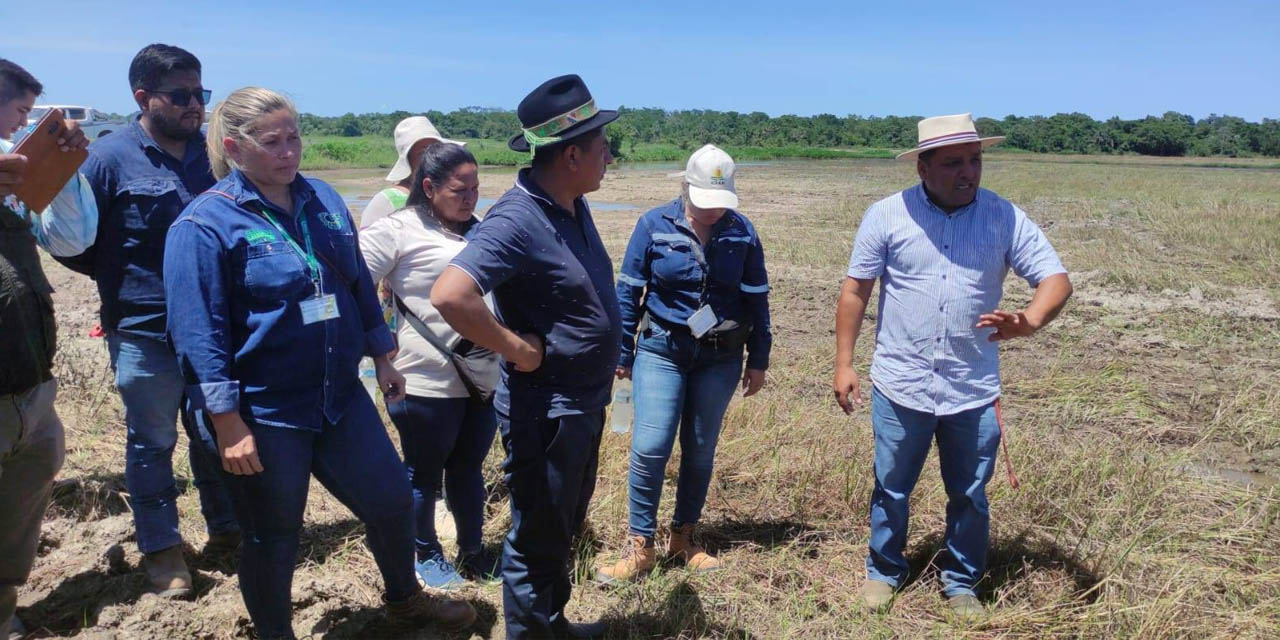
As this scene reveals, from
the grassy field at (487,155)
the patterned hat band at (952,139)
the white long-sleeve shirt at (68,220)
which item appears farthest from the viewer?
the grassy field at (487,155)

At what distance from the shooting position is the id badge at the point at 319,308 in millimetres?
2451

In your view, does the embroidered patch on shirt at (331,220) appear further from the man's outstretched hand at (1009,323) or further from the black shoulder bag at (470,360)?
the man's outstretched hand at (1009,323)

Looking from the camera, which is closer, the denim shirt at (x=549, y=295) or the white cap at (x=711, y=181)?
the denim shirt at (x=549, y=295)

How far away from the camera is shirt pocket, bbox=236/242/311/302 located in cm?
238

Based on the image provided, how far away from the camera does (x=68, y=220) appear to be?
9.50 feet

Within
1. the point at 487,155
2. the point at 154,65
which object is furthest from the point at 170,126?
the point at 487,155

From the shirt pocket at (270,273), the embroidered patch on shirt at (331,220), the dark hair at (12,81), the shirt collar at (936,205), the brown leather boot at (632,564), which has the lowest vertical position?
the brown leather boot at (632,564)

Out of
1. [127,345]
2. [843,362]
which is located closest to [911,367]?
[843,362]

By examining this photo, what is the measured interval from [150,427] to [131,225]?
2.52 ft

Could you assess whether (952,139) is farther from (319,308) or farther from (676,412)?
(319,308)

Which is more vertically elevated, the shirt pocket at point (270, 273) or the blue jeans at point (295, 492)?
the shirt pocket at point (270, 273)

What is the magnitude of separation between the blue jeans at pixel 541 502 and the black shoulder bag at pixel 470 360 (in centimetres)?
60

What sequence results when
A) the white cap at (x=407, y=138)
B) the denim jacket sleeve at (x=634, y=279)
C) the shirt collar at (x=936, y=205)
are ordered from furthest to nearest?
1. the white cap at (x=407, y=138)
2. the denim jacket sleeve at (x=634, y=279)
3. the shirt collar at (x=936, y=205)

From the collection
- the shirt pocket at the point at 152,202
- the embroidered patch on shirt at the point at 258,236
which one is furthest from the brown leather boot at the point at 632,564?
the shirt pocket at the point at 152,202
